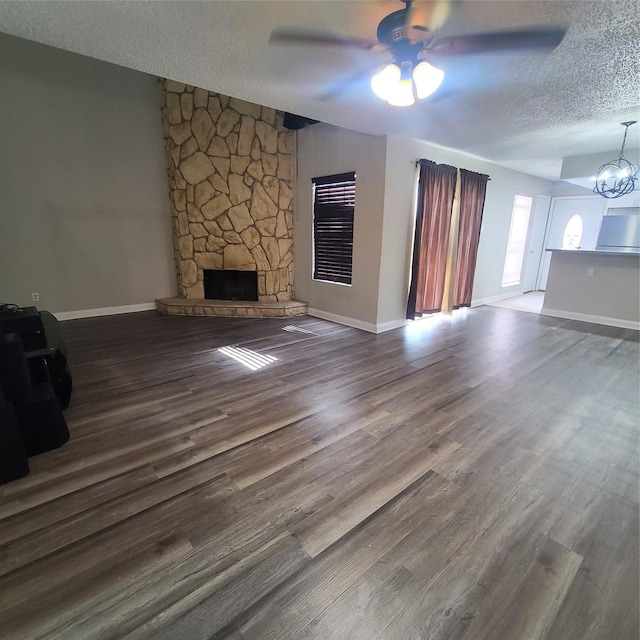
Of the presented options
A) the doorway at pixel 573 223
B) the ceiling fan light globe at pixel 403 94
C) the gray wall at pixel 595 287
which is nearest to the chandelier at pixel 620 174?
the gray wall at pixel 595 287

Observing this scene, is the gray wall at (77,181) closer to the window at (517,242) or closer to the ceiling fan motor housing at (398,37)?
the ceiling fan motor housing at (398,37)

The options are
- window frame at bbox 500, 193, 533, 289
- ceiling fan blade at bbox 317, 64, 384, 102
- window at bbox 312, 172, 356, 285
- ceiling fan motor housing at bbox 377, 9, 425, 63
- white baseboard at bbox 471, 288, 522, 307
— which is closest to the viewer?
ceiling fan motor housing at bbox 377, 9, 425, 63

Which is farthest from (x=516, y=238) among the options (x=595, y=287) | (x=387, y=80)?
(x=387, y=80)

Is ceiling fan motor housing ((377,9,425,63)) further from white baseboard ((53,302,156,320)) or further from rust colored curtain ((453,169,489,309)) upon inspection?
white baseboard ((53,302,156,320))

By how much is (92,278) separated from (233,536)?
185 inches

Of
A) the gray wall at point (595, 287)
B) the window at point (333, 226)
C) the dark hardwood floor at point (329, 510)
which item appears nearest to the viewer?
the dark hardwood floor at point (329, 510)

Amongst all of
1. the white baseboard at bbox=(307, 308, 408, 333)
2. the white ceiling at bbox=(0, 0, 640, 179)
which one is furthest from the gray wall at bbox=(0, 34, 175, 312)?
the white ceiling at bbox=(0, 0, 640, 179)

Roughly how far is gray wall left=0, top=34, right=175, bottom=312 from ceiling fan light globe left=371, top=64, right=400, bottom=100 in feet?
14.3

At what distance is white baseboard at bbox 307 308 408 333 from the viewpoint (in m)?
4.54

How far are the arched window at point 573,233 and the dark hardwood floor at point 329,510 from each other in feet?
17.5

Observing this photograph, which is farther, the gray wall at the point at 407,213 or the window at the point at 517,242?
the window at the point at 517,242

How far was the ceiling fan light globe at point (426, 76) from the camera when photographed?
171 cm

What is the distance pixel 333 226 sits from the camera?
15.9ft

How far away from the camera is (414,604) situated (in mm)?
1256
